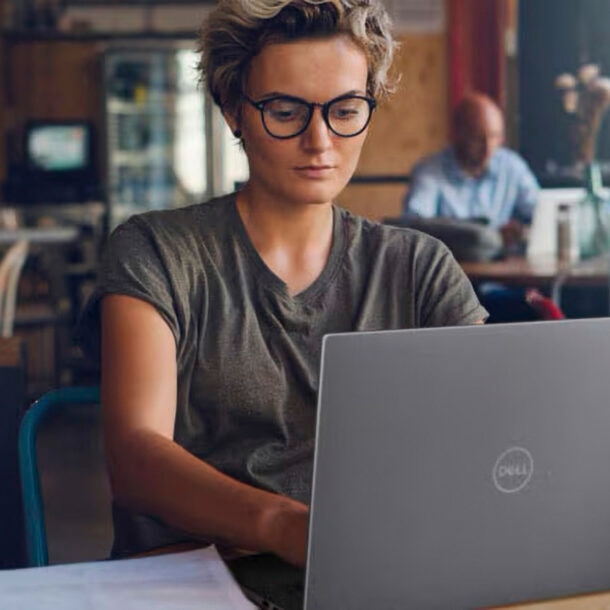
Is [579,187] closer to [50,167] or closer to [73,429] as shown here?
[73,429]

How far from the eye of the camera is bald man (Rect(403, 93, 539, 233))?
17.8ft

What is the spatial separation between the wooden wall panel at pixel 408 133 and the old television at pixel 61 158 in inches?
112

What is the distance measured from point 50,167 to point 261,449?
8583mm

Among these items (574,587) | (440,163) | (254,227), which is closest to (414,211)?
(440,163)

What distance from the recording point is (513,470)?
1.05m

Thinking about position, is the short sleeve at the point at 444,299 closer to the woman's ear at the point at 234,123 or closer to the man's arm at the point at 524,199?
the woman's ear at the point at 234,123

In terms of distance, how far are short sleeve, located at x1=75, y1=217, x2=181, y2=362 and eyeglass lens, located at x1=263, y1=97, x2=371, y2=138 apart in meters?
0.20

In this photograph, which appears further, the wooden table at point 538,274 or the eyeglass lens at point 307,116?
the wooden table at point 538,274

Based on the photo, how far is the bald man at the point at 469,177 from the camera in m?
5.43

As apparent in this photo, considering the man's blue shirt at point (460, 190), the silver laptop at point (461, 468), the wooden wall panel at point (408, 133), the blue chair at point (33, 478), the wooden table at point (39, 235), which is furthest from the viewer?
the wooden wall panel at point (408, 133)

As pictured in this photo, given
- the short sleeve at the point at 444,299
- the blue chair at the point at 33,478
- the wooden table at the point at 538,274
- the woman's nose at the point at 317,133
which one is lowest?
the wooden table at the point at 538,274

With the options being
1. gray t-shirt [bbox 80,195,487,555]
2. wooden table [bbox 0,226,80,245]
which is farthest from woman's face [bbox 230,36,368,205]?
wooden table [bbox 0,226,80,245]

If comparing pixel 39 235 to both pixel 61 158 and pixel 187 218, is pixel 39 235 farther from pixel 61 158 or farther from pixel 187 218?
pixel 187 218

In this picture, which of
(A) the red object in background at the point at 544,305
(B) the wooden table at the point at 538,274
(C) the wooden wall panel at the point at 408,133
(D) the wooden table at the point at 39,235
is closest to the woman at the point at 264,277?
(A) the red object in background at the point at 544,305
